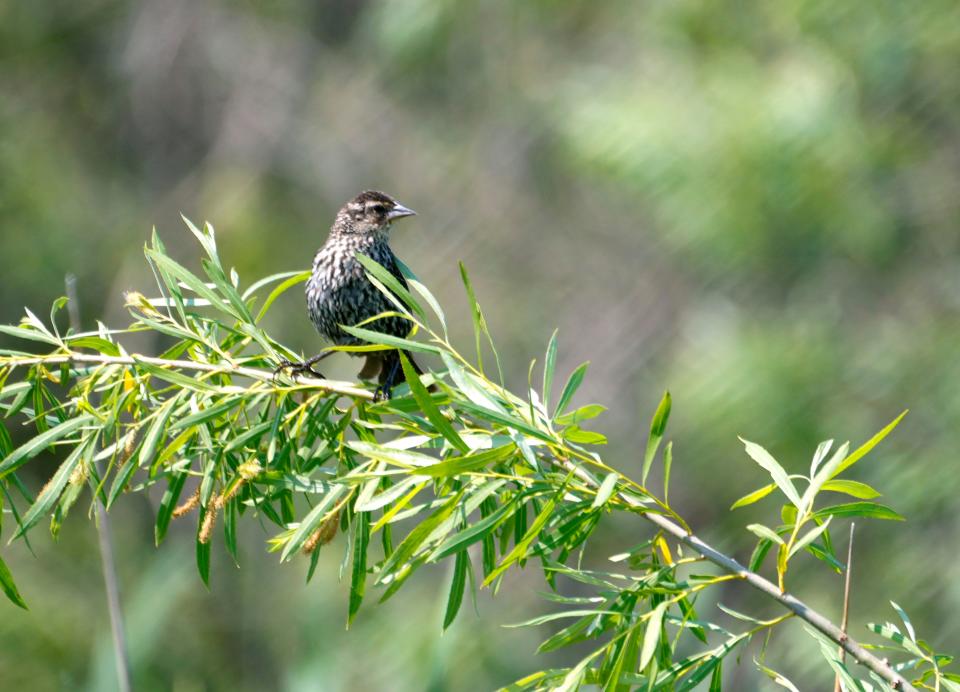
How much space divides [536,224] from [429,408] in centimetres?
510

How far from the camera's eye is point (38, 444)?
1.40m

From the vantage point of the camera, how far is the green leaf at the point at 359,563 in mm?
1425

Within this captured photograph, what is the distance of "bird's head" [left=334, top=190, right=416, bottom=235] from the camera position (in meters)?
2.75

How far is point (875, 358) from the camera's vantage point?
3.93 m

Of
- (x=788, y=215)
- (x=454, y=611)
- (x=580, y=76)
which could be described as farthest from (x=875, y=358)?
(x=454, y=611)

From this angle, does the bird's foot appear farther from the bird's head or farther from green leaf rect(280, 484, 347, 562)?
the bird's head

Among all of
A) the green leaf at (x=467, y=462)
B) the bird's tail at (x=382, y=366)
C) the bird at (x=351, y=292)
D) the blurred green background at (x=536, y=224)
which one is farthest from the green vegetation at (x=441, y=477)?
the blurred green background at (x=536, y=224)

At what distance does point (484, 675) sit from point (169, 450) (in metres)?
2.90

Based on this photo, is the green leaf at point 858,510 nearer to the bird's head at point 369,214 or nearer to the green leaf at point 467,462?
the green leaf at point 467,462

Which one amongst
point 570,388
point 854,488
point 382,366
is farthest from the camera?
point 382,366

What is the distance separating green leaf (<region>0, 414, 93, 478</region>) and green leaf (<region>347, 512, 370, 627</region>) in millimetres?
338

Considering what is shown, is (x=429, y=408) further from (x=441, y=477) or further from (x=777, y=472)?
(x=777, y=472)

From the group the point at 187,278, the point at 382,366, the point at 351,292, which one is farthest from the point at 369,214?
the point at 187,278

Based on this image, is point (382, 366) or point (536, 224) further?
point (536, 224)
